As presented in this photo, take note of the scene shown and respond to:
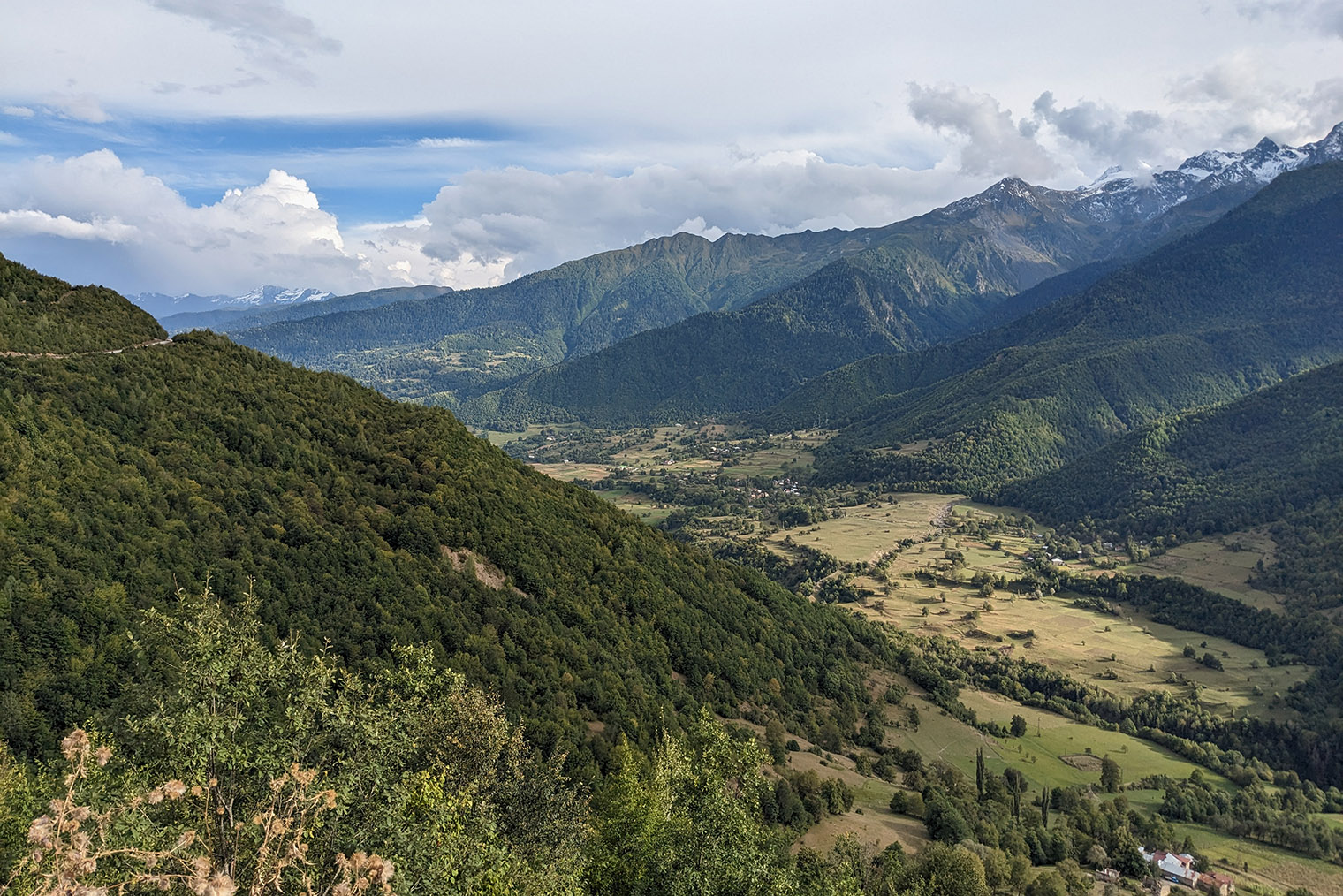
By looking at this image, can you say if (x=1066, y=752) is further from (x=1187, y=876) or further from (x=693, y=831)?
(x=693, y=831)

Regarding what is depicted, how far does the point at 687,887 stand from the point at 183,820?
64.8ft

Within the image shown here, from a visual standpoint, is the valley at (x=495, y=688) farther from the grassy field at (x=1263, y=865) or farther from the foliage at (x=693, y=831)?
the grassy field at (x=1263, y=865)

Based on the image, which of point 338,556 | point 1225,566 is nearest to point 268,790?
point 338,556

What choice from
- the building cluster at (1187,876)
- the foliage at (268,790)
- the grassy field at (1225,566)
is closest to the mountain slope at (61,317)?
the foliage at (268,790)

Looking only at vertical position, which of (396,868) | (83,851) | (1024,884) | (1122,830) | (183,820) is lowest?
(1122,830)

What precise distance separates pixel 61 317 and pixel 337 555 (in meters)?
45.5

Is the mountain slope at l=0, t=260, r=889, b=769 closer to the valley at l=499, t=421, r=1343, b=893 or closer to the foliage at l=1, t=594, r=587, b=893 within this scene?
the valley at l=499, t=421, r=1343, b=893

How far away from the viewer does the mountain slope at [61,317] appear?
7350 centimetres

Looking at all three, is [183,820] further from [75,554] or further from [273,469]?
[273,469]

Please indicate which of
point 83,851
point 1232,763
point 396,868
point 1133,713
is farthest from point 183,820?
point 1133,713

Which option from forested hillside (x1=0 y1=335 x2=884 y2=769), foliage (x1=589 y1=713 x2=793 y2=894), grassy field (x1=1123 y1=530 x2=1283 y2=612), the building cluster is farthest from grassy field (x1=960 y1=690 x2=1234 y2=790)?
grassy field (x1=1123 y1=530 x2=1283 y2=612)

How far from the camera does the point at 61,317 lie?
8038cm

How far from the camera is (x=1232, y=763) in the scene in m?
107

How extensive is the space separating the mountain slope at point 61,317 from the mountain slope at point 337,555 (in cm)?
168
